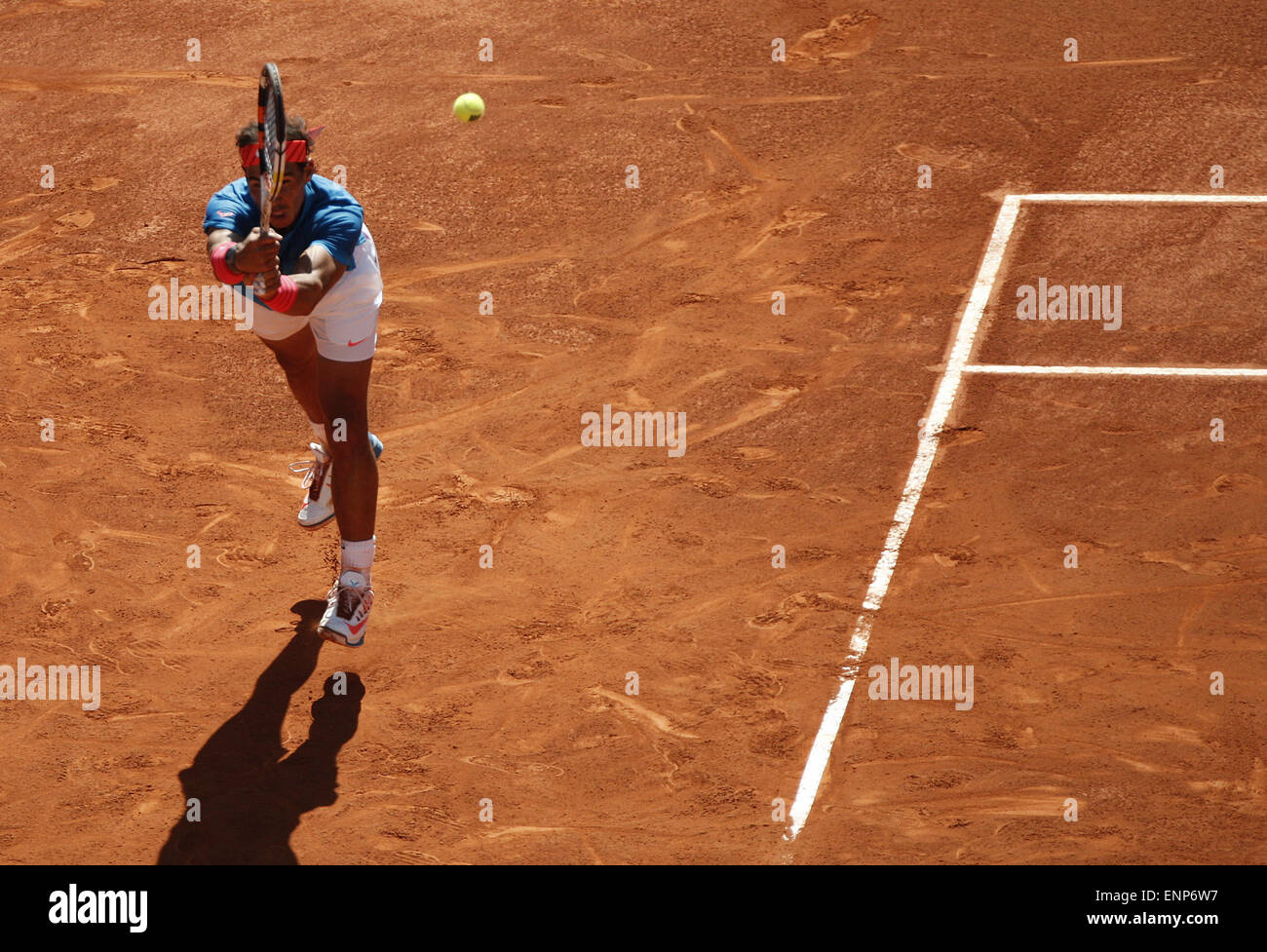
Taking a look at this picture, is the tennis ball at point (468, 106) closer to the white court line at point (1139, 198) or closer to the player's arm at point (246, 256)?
the white court line at point (1139, 198)

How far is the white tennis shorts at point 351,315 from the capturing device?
6.62 m

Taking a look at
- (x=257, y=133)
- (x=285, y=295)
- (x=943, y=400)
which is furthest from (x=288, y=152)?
(x=943, y=400)

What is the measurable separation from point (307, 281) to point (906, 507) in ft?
11.5

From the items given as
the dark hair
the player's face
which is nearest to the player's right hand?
the player's face

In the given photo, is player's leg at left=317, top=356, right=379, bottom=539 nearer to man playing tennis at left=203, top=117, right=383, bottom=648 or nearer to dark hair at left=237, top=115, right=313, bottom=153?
man playing tennis at left=203, top=117, right=383, bottom=648

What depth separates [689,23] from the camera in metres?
13.2

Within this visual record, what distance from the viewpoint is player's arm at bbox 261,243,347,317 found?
6051mm

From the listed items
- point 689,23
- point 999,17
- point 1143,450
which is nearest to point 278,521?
point 1143,450

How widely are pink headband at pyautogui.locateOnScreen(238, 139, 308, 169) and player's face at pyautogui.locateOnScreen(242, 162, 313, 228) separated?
0.02 meters

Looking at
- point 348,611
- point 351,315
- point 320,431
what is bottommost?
point 348,611

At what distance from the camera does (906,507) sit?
789cm

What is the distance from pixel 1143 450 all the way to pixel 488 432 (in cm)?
385

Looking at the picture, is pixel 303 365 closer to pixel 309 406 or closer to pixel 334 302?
pixel 309 406

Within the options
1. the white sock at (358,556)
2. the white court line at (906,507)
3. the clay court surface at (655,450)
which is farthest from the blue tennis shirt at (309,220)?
the white court line at (906,507)
